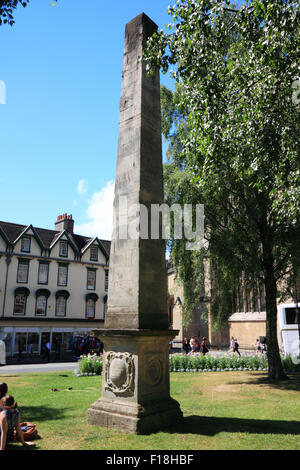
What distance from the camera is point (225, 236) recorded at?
14.6 m

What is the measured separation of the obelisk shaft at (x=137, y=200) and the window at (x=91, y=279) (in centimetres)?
2947

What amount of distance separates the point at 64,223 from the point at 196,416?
3241cm

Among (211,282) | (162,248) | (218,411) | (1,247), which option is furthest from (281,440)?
(1,247)

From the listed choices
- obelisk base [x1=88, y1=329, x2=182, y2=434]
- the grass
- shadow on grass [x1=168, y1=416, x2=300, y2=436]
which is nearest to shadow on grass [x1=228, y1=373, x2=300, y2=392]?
the grass

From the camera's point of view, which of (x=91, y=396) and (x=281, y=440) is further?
(x=91, y=396)

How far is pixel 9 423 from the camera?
5484mm

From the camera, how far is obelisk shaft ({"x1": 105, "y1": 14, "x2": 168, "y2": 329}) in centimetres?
713

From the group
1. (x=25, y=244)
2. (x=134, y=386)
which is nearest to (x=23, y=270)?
(x=25, y=244)

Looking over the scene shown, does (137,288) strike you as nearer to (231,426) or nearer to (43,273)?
(231,426)

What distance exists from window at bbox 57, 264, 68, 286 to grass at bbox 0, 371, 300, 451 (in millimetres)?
20144

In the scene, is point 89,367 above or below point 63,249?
below

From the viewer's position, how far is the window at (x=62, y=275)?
112 ft

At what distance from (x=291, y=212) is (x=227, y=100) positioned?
10.9ft

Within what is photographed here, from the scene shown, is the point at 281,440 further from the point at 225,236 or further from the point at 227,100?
the point at 225,236
